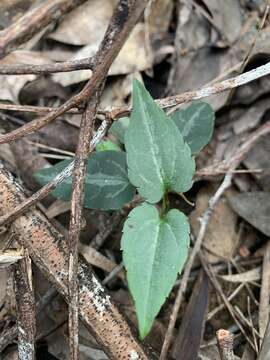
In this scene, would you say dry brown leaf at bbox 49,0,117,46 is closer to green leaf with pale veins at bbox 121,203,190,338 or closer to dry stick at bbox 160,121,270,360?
dry stick at bbox 160,121,270,360

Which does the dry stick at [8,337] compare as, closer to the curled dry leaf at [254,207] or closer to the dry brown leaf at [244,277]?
the dry brown leaf at [244,277]

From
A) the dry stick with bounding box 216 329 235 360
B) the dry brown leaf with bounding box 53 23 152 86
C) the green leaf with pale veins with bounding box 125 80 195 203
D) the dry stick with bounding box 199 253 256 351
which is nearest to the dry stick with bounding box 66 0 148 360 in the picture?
the green leaf with pale veins with bounding box 125 80 195 203

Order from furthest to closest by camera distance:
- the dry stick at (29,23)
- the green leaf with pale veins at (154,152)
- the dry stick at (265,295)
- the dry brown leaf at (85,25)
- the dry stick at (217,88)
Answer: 1. the dry brown leaf at (85,25)
2. the dry stick at (265,295)
3. the dry stick at (217,88)
4. the green leaf with pale veins at (154,152)
5. the dry stick at (29,23)

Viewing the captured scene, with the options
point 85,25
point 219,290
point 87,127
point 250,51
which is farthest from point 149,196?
point 85,25

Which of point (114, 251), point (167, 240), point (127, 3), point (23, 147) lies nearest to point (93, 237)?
point (114, 251)

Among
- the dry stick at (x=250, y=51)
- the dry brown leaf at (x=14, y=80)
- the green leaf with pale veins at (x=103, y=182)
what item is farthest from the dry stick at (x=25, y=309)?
the dry stick at (x=250, y=51)

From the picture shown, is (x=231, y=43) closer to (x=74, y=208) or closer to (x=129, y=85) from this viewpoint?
(x=129, y=85)

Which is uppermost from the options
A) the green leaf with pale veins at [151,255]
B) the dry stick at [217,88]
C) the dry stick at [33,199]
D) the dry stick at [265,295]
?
the dry stick at [217,88]
